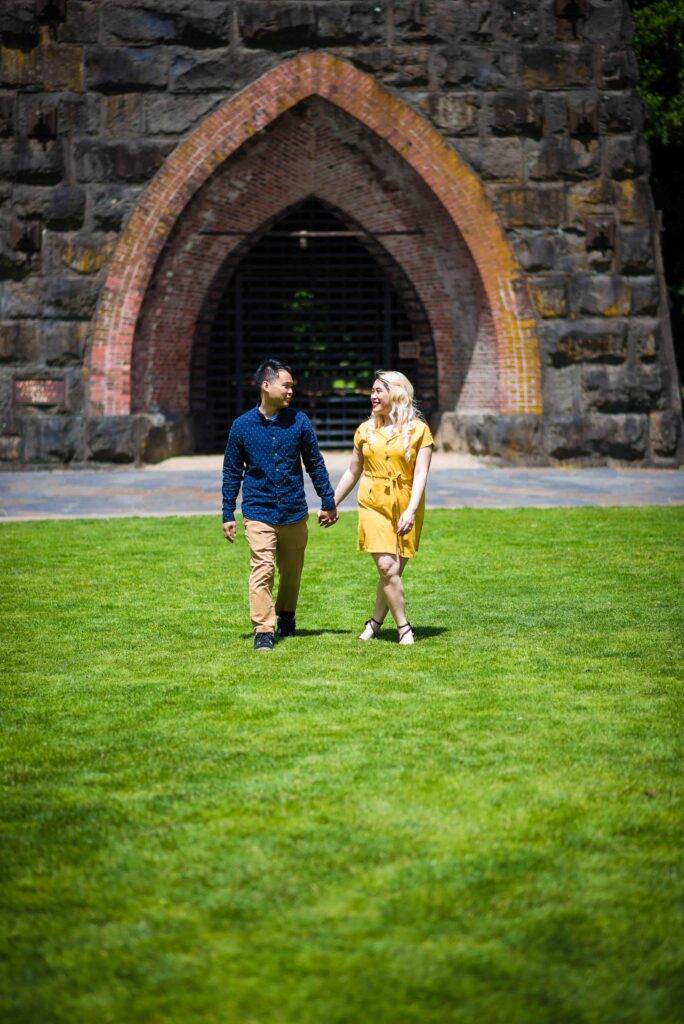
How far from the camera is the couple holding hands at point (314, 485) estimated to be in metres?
6.88

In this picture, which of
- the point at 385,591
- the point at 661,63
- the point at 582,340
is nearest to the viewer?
the point at 385,591

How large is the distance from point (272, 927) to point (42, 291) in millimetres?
15027

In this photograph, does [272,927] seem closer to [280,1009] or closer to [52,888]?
[280,1009]

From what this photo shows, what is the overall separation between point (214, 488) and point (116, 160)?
4975mm

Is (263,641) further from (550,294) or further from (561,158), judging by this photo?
(561,158)

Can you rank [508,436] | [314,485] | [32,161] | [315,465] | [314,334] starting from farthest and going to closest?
1. [314,334]
2. [508,436]
3. [32,161]
4. [315,465]
5. [314,485]

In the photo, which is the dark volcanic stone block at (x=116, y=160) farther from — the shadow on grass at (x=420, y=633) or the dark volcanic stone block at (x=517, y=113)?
the shadow on grass at (x=420, y=633)

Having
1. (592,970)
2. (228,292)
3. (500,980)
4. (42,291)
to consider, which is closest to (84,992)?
(500,980)

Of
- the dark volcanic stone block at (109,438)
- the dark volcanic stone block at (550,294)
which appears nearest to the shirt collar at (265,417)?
the dark volcanic stone block at (109,438)

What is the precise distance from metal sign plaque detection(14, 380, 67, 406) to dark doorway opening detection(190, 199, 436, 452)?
2345 millimetres

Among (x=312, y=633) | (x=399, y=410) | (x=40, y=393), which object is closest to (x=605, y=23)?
(x=40, y=393)

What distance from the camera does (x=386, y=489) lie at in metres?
6.93

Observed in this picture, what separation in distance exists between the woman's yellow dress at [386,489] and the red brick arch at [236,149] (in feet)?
36.1

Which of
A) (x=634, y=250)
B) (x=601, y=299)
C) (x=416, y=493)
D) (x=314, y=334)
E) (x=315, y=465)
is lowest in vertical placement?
(x=416, y=493)
